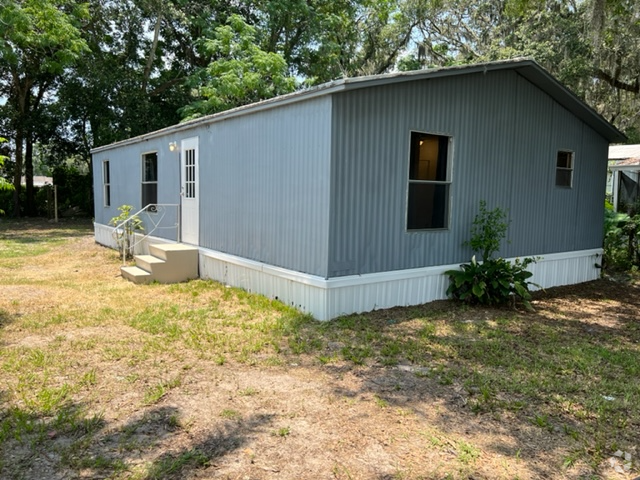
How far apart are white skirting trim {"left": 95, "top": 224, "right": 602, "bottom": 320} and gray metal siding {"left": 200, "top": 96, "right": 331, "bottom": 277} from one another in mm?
149

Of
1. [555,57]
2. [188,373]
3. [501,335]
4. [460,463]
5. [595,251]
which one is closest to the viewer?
[460,463]

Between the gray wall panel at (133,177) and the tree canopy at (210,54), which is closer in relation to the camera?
the gray wall panel at (133,177)

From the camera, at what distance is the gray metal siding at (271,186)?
5.41m

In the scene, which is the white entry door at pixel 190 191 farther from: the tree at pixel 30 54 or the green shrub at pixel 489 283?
the tree at pixel 30 54

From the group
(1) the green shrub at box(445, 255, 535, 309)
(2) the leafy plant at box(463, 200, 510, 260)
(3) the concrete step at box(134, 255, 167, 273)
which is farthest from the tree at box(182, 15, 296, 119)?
(1) the green shrub at box(445, 255, 535, 309)

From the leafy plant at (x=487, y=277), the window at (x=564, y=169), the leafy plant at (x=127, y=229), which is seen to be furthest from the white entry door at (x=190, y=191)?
the window at (x=564, y=169)

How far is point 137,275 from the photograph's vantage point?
24.3ft

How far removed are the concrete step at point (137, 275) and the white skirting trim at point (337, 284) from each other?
83 cm

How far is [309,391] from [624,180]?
495 inches

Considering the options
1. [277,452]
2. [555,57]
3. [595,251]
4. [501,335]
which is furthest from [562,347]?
[555,57]

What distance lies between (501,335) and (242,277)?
11.3 feet

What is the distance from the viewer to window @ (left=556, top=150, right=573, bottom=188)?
7957 mm

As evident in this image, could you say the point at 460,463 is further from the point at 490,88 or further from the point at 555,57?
the point at 555,57

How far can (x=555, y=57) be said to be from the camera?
12.6 metres
